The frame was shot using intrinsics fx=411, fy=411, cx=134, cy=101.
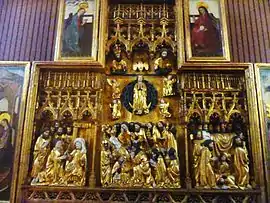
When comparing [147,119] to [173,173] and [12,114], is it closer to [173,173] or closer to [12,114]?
[173,173]

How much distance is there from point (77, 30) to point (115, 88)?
162 centimetres

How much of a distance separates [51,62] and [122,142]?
228 centimetres

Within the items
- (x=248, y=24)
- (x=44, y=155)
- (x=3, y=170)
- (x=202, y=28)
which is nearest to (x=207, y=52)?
(x=202, y=28)

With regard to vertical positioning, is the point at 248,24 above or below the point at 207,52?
above

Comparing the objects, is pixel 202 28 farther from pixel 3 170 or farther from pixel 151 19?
pixel 3 170

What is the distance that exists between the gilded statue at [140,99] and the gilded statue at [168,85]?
0.43m

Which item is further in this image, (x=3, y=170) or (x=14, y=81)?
(x=14, y=81)

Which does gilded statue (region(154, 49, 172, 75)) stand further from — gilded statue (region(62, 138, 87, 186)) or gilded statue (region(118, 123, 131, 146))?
gilded statue (region(62, 138, 87, 186))

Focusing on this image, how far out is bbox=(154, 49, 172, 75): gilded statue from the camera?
9086mm

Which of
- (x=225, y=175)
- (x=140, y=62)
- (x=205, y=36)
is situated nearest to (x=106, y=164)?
(x=225, y=175)

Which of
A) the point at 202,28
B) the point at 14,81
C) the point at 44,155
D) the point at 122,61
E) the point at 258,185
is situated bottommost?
the point at 258,185

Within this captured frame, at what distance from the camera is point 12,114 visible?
27.8 ft

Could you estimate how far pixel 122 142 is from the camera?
8.34 meters

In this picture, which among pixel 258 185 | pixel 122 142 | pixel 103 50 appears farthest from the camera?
pixel 103 50
